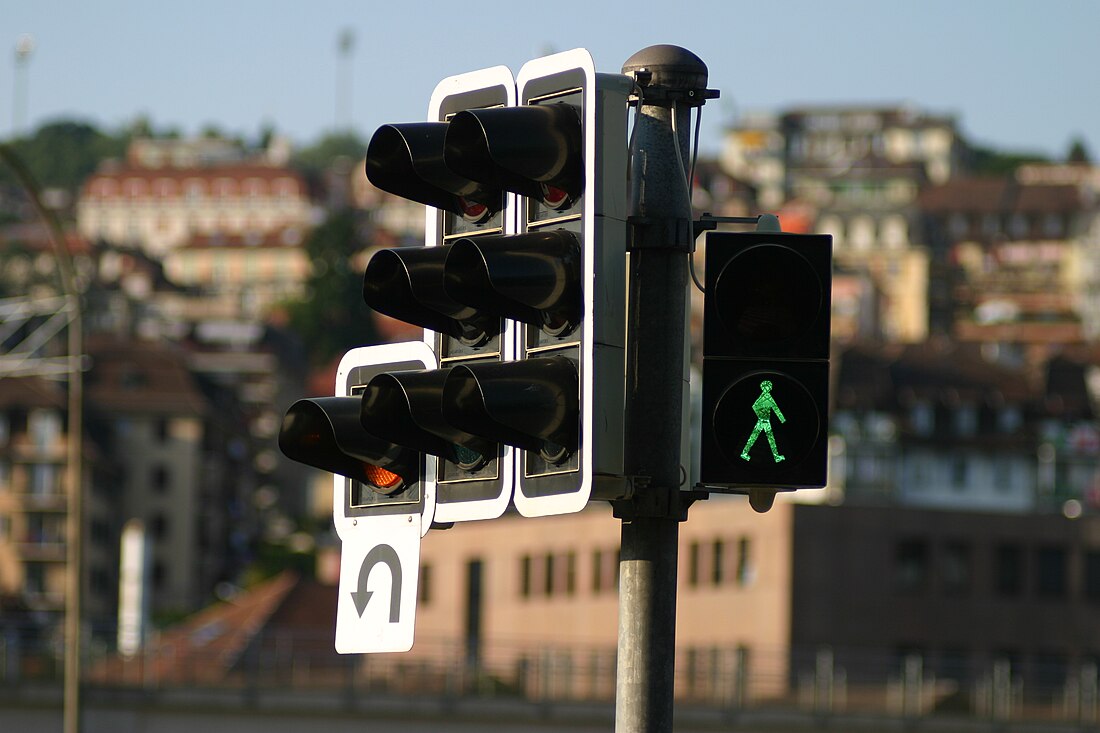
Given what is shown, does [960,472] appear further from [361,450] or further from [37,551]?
[361,450]

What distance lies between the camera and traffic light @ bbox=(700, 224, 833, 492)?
662cm

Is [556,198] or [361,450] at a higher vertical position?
[556,198]

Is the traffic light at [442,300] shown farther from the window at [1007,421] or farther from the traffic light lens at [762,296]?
the window at [1007,421]

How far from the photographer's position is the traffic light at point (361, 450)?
7059 millimetres

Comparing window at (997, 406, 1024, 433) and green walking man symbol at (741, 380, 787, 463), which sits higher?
green walking man symbol at (741, 380, 787, 463)

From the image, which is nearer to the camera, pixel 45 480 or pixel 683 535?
pixel 683 535

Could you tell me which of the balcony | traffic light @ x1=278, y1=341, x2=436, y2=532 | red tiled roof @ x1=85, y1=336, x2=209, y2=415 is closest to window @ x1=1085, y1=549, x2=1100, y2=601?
the balcony

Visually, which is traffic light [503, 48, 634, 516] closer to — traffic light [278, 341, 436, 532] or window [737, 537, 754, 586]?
traffic light [278, 341, 436, 532]

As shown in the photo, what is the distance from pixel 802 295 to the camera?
21.9 feet

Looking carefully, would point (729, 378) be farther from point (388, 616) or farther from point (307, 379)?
point (307, 379)

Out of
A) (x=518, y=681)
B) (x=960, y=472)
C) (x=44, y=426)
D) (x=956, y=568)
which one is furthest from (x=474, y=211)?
(x=44, y=426)

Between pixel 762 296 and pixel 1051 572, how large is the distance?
76.0 metres

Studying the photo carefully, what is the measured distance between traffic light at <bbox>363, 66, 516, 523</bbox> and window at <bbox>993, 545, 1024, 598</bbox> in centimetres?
7480

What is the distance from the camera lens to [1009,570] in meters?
80.4
